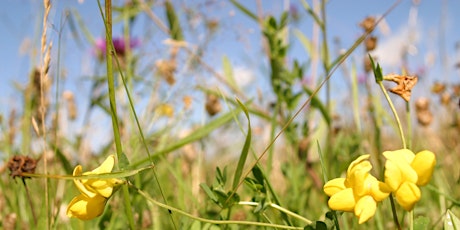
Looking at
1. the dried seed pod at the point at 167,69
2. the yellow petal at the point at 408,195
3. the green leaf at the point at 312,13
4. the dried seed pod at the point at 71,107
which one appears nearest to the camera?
the yellow petal at the point at 408,195

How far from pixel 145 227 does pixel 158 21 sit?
730 mm

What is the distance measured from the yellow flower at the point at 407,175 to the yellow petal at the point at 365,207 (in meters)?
0.02

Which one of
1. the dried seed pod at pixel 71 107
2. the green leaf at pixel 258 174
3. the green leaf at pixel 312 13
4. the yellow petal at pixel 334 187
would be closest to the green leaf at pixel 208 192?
the green leaf at pixel 258 174

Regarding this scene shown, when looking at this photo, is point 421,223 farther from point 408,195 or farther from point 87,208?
point 87,208

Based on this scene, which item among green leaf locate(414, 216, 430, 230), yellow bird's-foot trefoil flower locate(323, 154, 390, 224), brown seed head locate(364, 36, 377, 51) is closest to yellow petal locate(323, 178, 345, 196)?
yellow bird's-foot trefoil flower locate(323, 154, 390, 224)

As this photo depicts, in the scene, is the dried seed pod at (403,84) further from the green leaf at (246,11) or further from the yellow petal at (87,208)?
the green leaf at (246,11)

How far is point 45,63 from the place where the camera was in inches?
26.0

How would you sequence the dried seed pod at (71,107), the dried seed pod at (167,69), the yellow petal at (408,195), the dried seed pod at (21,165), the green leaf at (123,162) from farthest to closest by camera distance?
1. the dried seed pod at (71,107)
2. the dried seed pod at (167,69)
3. the dried seed pod at (21,165)
4. the green leaf at (123,162)
5. the yellow petal at (408,195)

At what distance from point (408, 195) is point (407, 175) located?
19mm

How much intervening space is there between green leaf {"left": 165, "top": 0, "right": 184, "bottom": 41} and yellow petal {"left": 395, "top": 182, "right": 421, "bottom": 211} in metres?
1.14

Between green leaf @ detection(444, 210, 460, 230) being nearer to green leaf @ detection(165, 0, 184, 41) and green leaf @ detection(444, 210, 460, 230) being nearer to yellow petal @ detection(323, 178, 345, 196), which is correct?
yellow petal @ detection(323, 178, 345, 196)

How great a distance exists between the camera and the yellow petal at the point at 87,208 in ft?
1.55

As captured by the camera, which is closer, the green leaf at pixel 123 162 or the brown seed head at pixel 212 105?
the green leaf at pixel 123 162

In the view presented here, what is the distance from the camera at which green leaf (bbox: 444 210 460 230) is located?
47 centimetres
